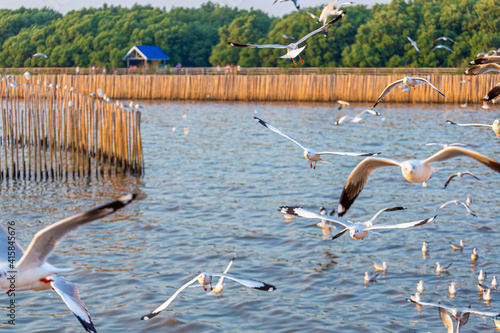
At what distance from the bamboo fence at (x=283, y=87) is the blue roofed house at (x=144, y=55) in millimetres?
14606

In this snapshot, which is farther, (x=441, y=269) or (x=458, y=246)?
(x=458, y=246)

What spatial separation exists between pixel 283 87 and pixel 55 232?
172 feet

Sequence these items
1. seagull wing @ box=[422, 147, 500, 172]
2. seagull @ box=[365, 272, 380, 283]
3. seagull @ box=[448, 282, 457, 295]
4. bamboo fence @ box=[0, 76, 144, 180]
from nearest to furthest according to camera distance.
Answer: seagull wing @ box=[422, 147, 500, 172], seagull @ box=[448, 282, 457, 295], seagull @ box=[365, 272, 380, 283], bamboo fence @ box=[0, 76, 144, 180]

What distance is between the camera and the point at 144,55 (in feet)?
260

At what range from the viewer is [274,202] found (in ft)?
66.9

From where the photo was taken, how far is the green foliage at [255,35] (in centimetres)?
6281

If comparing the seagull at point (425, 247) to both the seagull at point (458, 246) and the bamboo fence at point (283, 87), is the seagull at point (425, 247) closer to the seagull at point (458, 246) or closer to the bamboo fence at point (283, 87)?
the seagull at point (458, 246)

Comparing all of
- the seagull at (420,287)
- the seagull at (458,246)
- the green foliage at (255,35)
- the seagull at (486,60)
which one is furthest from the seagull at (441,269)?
the green foliage at (255,35)

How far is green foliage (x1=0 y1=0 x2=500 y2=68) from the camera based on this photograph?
6281cm

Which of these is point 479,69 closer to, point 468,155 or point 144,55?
point 468,155

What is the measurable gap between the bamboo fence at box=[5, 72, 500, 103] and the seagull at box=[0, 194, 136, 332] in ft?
151

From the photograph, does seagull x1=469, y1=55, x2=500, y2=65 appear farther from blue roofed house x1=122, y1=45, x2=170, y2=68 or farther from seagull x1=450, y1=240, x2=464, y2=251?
blue roofed house x1=122, y1=45, x2=170, y2=68

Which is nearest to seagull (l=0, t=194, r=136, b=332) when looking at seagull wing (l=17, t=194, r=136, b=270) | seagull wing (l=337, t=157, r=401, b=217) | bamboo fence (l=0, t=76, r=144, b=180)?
seagull wing (l=17, t=194, r=136, b=270)

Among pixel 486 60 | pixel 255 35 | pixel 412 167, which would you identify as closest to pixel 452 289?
pixel 486 60
